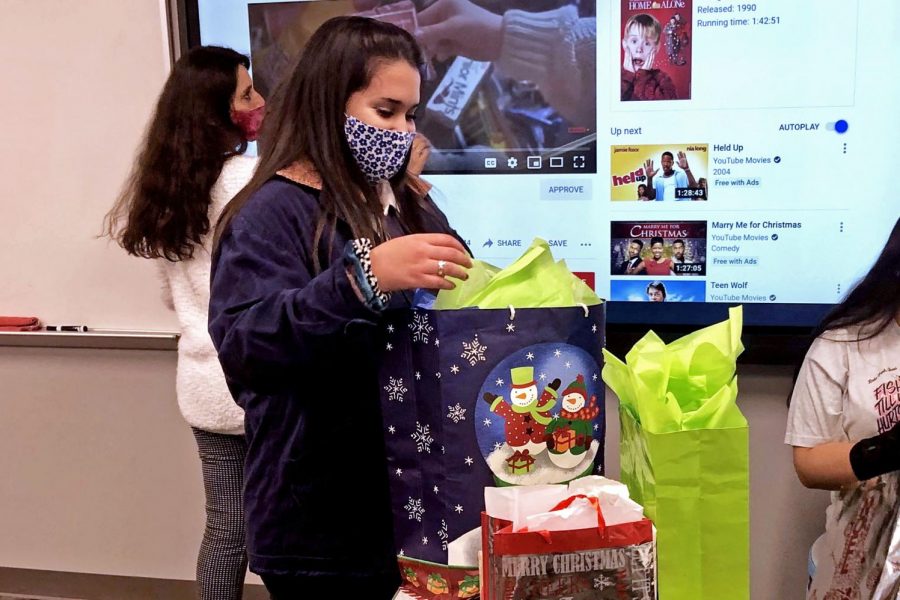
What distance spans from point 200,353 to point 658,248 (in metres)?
1.09

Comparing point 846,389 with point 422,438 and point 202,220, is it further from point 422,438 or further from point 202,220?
point 202,220

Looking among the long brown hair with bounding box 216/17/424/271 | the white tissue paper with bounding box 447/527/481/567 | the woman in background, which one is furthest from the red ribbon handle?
the woman in background

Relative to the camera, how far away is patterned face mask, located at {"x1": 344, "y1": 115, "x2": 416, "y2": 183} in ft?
3.34

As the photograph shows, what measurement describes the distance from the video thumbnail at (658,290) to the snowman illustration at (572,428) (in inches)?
42.3

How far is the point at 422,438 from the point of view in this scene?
2.92 ft

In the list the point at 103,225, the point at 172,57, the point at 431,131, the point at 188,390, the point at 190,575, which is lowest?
the point at 190,575

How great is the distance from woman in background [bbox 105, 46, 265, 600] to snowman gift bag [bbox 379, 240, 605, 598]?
0.87m

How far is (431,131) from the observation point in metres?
1.95

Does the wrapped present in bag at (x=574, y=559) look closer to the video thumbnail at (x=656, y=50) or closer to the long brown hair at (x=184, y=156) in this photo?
the long brown hair at (x=184, y=156)

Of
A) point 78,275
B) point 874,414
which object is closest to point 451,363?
point 874,414

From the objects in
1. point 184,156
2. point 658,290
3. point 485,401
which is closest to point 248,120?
point 184,156

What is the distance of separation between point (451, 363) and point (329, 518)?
1.12 feet

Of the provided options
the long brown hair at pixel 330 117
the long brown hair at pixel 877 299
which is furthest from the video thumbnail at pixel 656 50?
the long brown hair at pixel 330 117

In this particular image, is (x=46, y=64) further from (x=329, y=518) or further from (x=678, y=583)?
(x=678, y=583)
